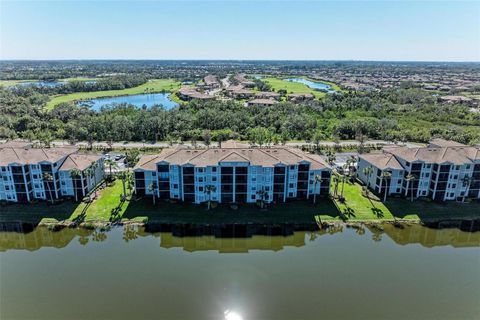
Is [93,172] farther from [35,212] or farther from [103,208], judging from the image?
[35,212]

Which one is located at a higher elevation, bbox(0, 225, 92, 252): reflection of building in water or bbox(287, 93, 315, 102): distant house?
bbox(287, 93, 315, 102): distant house

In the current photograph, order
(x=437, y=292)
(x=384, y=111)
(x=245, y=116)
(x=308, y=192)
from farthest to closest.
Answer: (x=384, y=111), (x=245, y=116), (x=308, y=192), (x=437, y=292)

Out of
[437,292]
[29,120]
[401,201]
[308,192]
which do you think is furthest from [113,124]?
[437,292]

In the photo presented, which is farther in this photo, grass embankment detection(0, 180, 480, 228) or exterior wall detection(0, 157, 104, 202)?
exterior wall detection(0, 157, 104, 202)

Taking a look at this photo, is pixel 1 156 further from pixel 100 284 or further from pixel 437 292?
pixel 437 292

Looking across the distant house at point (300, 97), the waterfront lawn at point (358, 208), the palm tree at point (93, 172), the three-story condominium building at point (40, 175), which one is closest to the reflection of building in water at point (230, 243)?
the waterfront lawn at point (358, 208)

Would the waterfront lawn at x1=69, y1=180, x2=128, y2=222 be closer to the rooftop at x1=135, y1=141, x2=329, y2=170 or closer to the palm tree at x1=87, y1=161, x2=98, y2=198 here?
the palm tree at x1=87, y1=161, x2=98, y2=198

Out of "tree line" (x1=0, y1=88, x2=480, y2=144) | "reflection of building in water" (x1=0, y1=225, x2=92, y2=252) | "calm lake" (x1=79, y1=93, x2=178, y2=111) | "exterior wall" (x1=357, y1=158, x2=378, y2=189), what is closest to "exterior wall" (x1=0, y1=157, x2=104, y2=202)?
"reflection of building in water" (x1=0, y1=225, x2=92, y2=252)
